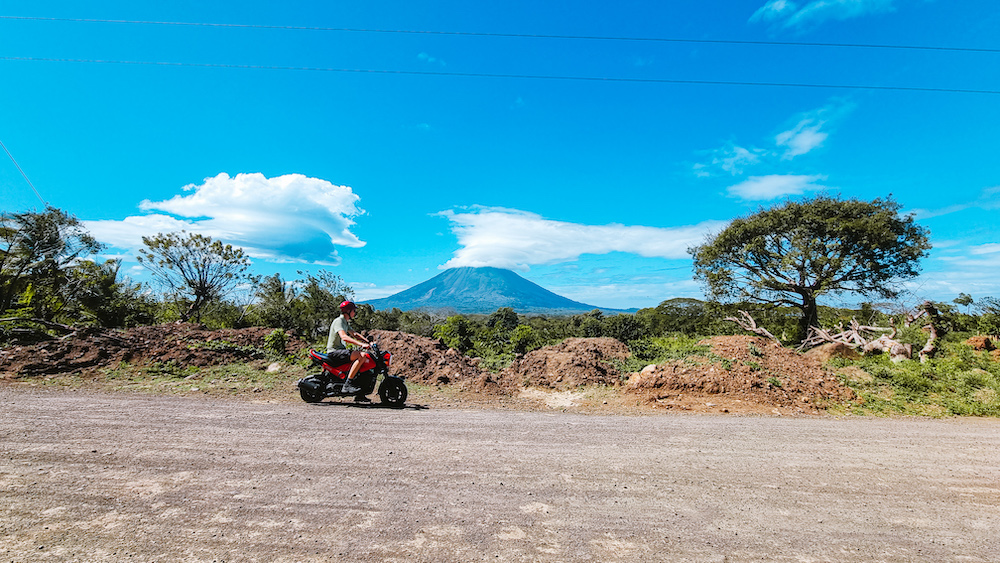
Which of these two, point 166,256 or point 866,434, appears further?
point 166,256

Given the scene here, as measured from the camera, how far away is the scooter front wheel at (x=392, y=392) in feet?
26.4

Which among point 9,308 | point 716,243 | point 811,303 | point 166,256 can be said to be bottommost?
point 9,308

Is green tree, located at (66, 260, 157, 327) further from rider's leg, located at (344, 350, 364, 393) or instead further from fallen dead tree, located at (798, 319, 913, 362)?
fallen dead tree, located at (798, 319, 913, 362)

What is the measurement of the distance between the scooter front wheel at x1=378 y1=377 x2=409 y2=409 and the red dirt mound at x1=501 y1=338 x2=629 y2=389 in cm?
349

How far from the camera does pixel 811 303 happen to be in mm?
20266

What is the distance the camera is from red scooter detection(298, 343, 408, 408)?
7934 mm

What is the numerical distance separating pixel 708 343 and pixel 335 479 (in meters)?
13.6

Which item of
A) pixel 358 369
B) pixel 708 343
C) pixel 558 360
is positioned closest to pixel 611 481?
pixel 358 369

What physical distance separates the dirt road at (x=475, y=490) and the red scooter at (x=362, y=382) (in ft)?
3.71

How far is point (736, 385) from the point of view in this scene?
9.78 m

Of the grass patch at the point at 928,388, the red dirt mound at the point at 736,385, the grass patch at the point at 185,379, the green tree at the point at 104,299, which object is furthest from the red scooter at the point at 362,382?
the green tree at the point at 104,299

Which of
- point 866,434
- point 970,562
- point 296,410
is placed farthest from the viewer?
point 296,410

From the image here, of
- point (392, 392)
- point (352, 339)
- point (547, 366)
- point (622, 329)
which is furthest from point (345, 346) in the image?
point (622, 329)

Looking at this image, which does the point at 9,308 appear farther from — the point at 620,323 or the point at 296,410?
the point at 620,323
